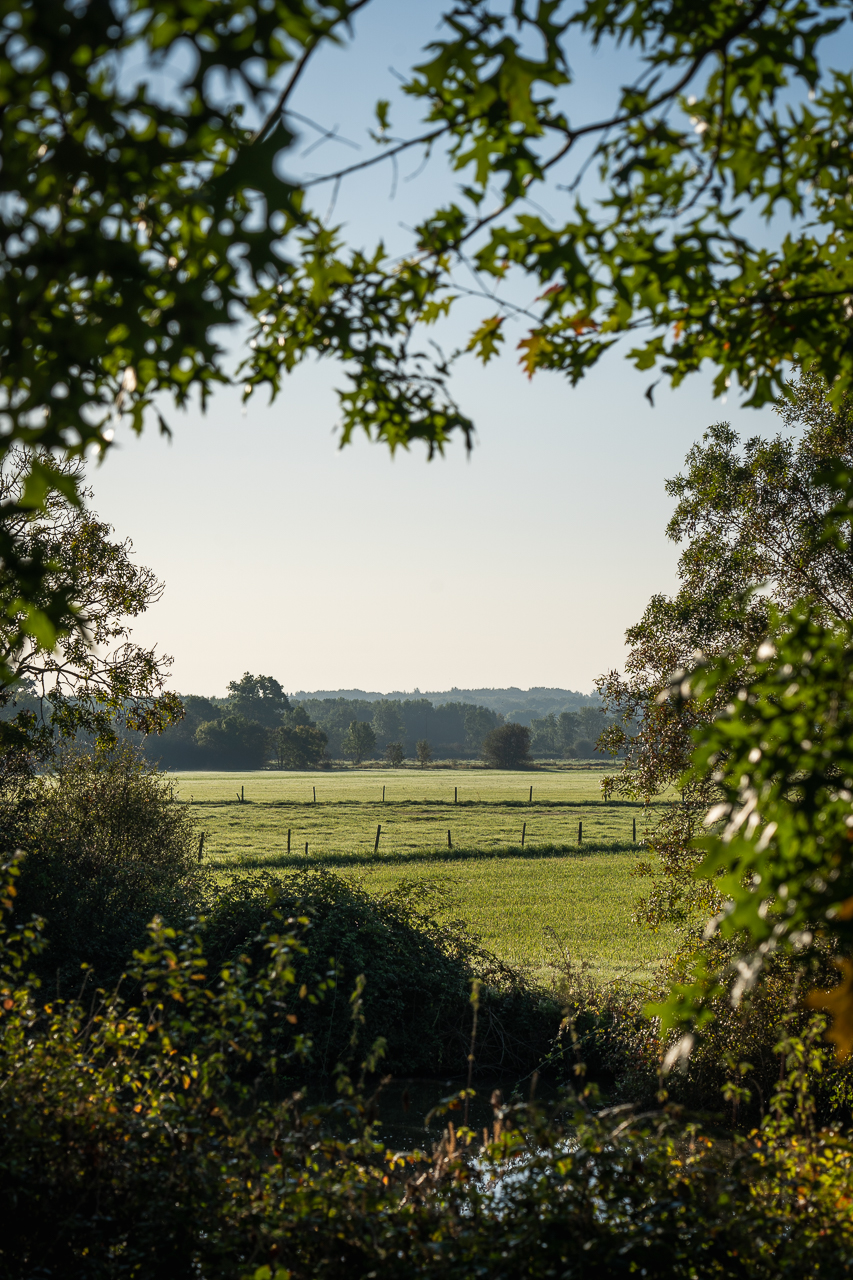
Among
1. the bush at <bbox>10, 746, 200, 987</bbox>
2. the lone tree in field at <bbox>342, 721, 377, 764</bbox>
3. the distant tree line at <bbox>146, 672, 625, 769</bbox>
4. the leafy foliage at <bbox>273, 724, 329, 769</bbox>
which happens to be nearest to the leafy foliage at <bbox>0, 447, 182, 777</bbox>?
the bush at <bbox>10, 746, 200, 987</bbox>

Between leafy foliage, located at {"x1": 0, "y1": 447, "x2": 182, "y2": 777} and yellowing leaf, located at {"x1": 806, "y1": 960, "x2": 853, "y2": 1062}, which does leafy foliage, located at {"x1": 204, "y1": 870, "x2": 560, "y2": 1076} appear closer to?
leafy foliage, located at {"x1": 0, "y1": 447, "x2": 182, "y2": 777}

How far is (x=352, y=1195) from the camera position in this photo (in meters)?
3.77

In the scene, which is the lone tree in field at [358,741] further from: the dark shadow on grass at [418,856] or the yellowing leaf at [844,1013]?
the yellowing leaf at [844,1013]

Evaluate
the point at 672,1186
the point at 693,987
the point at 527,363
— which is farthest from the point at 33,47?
the point at 672,1186

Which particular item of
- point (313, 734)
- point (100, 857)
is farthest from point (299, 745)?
point (100, 857)

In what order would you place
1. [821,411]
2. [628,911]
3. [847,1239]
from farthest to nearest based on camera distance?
[628,911] → [821,411] → [847,1239]

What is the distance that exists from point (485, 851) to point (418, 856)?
3.08m

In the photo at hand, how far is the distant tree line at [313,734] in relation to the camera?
12000 centimetres

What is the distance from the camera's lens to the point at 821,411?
40.0 feet

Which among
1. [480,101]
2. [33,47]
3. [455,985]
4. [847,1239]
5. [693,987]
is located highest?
[480,101]

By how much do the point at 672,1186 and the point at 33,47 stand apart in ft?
15.2

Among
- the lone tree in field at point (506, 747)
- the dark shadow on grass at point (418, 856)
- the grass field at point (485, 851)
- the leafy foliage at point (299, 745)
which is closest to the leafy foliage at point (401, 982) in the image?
the grass field at point (485, 851)

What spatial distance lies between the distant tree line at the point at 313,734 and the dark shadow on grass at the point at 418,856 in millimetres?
55337

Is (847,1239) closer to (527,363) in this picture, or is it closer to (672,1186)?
(672,1186)
